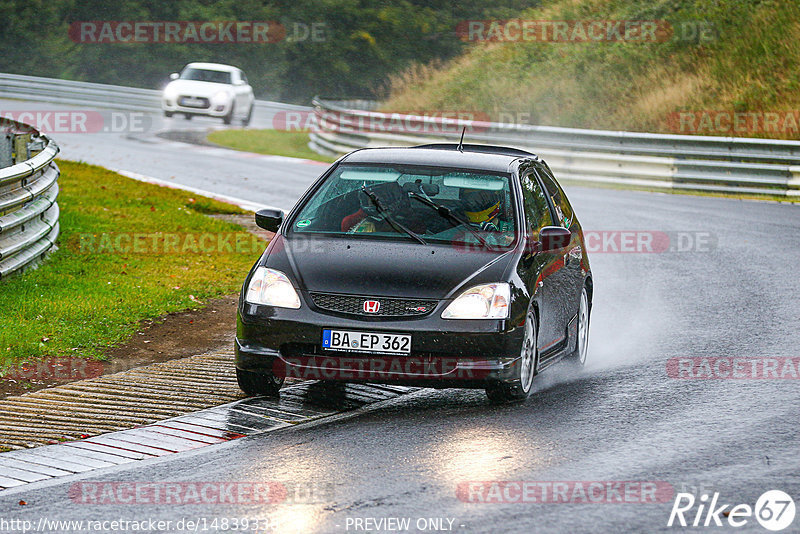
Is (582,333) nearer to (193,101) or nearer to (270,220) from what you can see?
(270,220)

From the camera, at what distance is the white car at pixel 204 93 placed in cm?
3512

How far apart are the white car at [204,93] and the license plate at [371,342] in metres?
28.2

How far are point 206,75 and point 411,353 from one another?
98.2ft

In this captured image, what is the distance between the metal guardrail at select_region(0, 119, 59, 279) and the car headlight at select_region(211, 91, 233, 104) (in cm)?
2147

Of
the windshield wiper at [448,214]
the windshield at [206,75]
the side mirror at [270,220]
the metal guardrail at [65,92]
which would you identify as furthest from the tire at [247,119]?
the windshield wiper at [448,214]

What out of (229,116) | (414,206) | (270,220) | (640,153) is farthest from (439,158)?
(229,116)

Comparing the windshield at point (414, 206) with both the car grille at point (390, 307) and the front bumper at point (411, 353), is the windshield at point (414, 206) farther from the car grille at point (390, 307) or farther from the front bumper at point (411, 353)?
the front bumper at point (411, 353)

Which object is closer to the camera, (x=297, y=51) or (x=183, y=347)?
(x=183, y=347)

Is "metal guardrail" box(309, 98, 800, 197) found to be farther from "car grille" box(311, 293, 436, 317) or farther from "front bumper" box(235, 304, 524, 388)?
"car grille" box(311, 293, 436, 317)

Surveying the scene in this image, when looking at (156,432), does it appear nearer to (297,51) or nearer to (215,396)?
(215,396)

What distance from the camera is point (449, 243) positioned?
26.7ft

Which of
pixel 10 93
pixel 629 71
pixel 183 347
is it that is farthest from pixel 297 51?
pixel 183 347

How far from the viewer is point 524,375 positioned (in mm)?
7840

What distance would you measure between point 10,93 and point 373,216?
1429 inches
